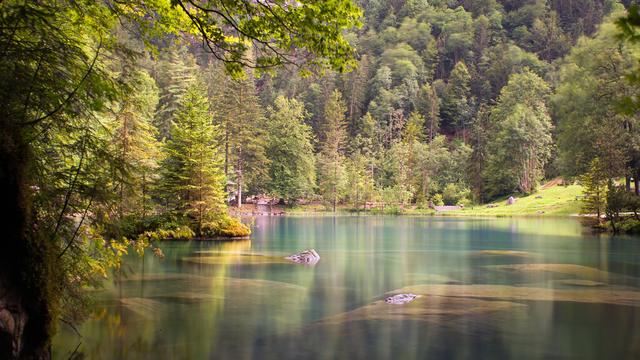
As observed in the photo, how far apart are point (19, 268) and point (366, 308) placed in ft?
30.2

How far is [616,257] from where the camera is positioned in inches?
952

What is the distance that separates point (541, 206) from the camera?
6297 cm

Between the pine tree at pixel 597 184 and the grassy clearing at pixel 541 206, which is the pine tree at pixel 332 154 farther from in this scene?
the pine tree at pixel 597 184

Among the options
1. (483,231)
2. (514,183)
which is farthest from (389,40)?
(483,231)

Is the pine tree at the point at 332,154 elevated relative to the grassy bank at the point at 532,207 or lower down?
elevated

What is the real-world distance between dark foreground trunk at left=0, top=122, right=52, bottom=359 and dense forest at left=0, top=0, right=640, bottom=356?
0.07ft

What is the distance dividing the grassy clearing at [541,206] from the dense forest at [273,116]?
456cm

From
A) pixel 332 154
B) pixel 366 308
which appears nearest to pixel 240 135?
pixel 332 154

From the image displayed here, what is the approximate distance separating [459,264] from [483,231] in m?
18.6

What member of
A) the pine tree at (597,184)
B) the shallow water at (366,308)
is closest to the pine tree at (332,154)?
the pine tree at (597,184)

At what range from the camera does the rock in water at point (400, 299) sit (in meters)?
14.3

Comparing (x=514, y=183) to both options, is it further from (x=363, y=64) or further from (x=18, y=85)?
(x=18, y=85)

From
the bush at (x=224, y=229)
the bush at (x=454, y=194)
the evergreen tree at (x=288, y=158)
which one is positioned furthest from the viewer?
the evergreen tree at (x=288, y=158)

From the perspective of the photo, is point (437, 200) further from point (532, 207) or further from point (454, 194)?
point (532, 207)
